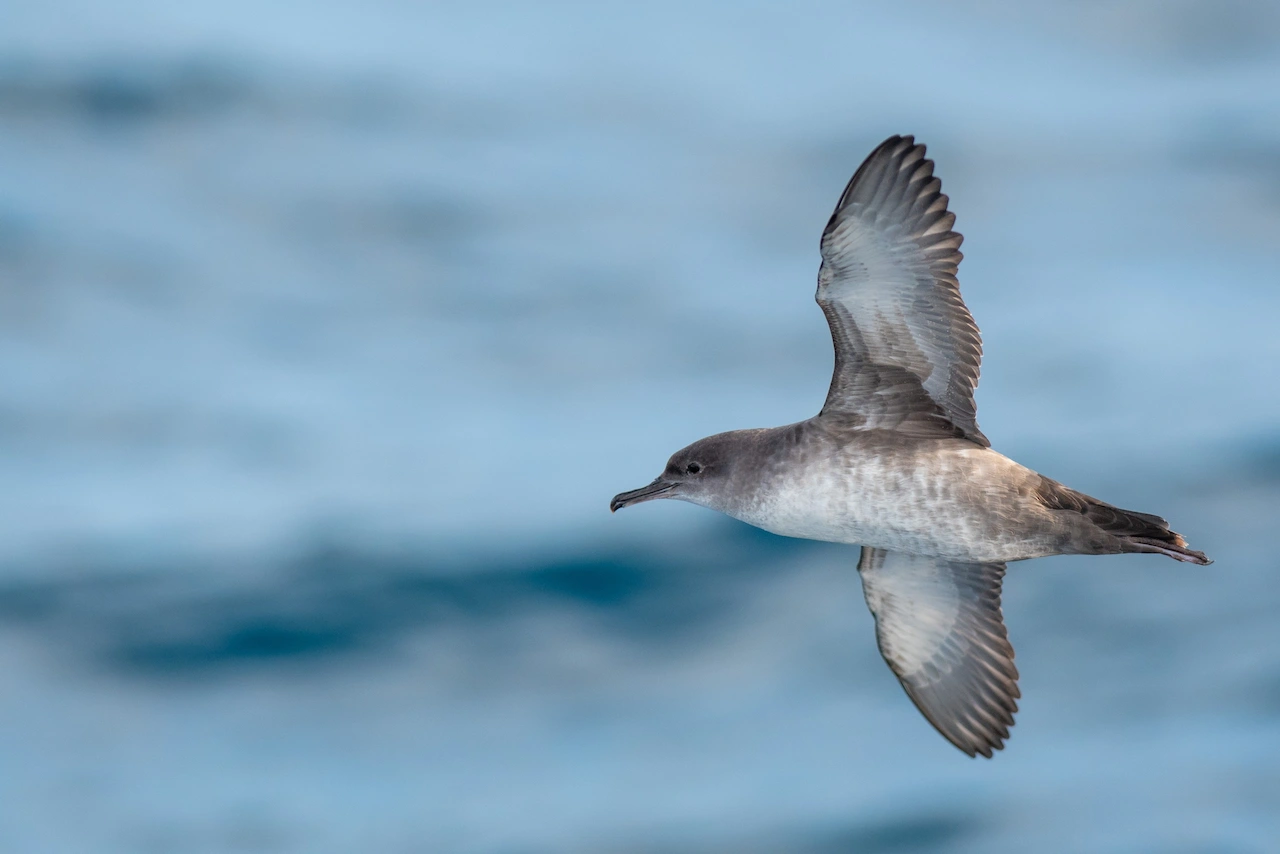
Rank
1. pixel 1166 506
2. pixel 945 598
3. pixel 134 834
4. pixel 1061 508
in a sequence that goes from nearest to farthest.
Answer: pixel 1061 508 → pixel 945 598 → pixel 134 834 → pixel 1166 506

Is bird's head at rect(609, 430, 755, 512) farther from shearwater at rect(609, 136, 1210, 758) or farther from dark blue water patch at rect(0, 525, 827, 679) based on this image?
dark blue water patch at rect(0, 525, 827, 679)

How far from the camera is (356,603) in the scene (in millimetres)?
23656

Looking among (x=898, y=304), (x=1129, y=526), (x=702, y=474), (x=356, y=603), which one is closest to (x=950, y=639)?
(x=1129, y=526)

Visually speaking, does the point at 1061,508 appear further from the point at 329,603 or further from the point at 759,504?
the point at 329,603

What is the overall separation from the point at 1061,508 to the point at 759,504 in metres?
1.56

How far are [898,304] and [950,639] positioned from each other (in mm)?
2497

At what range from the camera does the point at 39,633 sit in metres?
23.9

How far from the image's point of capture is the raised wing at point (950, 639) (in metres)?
9.98

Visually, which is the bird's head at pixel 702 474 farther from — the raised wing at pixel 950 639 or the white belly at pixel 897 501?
the raised wing at pixel 950 639

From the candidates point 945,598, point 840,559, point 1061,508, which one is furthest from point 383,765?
point 1061,508

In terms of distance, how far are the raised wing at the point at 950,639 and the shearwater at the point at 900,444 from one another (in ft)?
4.42

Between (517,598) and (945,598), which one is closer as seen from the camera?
(945,598)

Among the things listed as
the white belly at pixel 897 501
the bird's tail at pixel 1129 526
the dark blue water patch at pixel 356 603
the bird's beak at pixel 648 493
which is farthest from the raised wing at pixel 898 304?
the dark blue water patch at pixel 356 603

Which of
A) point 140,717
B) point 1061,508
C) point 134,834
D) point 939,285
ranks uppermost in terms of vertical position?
point 140,717
